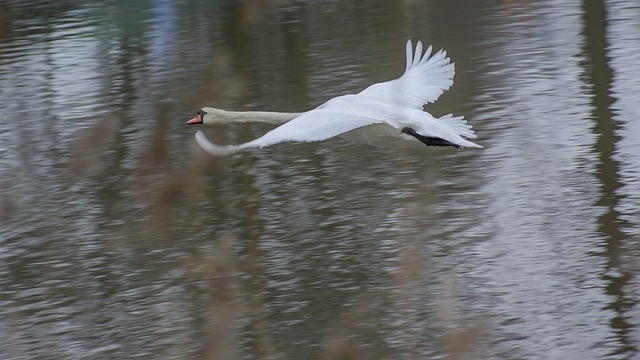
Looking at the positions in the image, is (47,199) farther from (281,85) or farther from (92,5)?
(92,5)

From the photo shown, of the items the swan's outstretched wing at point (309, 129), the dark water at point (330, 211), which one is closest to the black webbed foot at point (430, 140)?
the swan's outstretched wing at point (309, 129)

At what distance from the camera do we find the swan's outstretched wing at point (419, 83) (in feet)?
22.8

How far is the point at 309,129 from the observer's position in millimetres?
5758

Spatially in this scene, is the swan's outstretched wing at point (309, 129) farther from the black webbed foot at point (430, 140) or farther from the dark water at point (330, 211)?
the dark water at point (330, 211)

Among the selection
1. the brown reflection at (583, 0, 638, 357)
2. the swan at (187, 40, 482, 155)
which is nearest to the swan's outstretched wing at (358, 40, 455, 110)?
the swan at (187, 40, 482, 155)

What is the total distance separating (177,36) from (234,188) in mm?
5917

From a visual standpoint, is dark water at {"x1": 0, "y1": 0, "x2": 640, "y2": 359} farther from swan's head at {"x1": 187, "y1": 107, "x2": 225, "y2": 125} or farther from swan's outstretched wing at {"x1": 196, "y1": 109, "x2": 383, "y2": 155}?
swan's outstretched wing at {"x1": 196, "y1": 109, "x2": 383, "y2": 155}

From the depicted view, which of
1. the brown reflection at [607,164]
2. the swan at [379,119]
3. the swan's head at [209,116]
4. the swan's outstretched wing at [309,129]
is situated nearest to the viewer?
the swan's outstretched wing at [309,129]

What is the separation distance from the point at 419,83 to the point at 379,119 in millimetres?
1127

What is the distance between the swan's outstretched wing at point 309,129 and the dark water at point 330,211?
1.96 feet

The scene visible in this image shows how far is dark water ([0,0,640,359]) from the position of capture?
627cm

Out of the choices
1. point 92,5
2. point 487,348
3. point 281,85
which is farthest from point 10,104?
point 487,348

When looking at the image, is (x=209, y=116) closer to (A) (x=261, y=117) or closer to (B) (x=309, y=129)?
(A) (x=261, y=117)

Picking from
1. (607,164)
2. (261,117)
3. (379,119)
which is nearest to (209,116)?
(261,117)
